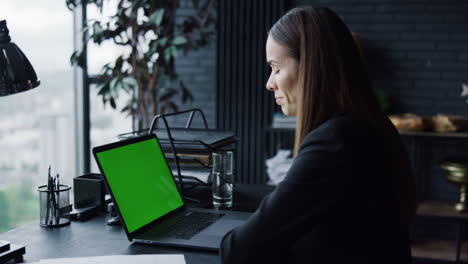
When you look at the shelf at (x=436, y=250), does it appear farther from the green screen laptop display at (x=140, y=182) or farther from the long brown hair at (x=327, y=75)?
the long brown hair at (x=327, y=75)

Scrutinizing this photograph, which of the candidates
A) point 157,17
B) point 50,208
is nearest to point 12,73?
point 50,208

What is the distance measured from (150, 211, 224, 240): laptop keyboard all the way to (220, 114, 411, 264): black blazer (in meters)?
0.43

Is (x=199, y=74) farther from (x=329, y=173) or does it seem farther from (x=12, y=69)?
(x=329, y=173)

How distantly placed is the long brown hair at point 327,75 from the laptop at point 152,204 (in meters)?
0.51

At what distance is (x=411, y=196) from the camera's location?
51.4 inches

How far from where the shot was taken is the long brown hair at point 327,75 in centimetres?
119

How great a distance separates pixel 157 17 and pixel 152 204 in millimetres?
1986

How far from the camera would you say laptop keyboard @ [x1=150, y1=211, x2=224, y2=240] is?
1589 mm

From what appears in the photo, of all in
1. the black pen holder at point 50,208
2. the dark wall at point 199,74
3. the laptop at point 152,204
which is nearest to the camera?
the laptop at point 152,204

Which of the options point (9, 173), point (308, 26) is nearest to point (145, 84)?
point (9, 173)

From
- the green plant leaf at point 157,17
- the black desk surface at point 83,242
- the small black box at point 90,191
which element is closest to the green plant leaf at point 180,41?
the green plant leaf at point 157,17

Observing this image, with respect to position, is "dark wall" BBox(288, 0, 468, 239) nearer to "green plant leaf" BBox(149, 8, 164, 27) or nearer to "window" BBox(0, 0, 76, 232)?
"green plant leaf" BBox(149, 8, 164, 27)

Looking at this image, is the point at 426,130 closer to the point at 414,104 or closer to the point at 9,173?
the point at 414,104

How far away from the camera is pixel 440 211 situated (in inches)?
140
